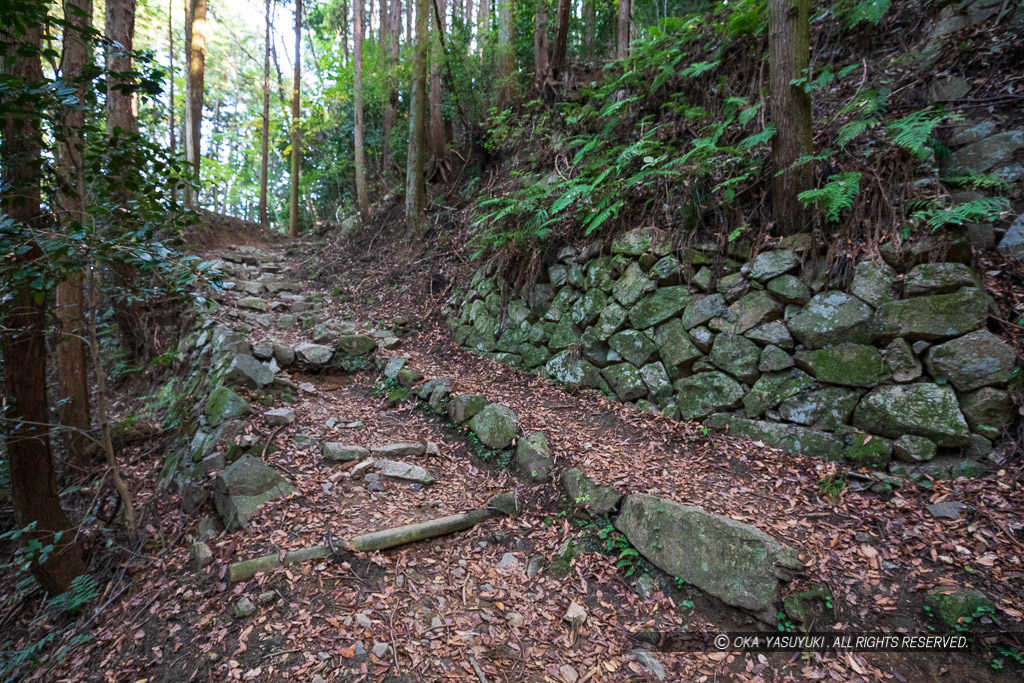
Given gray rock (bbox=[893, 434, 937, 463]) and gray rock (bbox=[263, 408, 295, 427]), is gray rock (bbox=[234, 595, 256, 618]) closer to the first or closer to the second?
gray rock (bbox=[263, 408, 295, 427])

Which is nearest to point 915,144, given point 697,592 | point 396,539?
point 697,592

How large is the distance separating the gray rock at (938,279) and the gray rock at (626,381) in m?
2.33

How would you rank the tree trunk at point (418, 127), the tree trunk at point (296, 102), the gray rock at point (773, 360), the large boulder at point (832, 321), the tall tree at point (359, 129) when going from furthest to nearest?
the tree trunk at point (296, 102) → the tall tree at point (359, 129) → the tree trunk at point (418, 127) → the gray rock at point (773, 360) → the large boulder at point (832, 321)

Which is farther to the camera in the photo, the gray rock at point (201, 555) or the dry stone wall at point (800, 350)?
the gray rock at point (201, 555)

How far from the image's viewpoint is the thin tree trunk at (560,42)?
24.3 ft

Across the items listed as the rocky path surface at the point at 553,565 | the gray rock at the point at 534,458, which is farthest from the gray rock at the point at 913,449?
the gray rock at the point at 534,458

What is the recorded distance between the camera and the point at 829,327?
3766 millimetres

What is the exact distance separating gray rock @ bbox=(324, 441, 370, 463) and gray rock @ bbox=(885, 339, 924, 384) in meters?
4.76

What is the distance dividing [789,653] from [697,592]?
0.55m

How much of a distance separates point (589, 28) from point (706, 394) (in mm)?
9574

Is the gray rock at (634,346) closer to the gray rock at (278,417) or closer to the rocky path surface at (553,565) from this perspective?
the rocky path surface at (553,565)

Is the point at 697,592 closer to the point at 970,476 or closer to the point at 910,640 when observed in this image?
the point at 910,640

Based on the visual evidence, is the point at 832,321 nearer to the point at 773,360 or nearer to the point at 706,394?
the point at 773,360

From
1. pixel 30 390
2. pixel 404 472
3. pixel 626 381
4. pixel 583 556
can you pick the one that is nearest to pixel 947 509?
pixel 583 556
